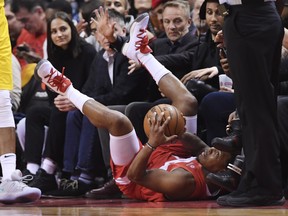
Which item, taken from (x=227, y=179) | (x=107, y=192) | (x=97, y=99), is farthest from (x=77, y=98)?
(x=227, y=179)

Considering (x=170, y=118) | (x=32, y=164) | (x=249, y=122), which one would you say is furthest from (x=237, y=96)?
(x=32, y=164)

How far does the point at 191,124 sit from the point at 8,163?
136 cm

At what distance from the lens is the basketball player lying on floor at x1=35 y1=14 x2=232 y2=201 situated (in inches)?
203

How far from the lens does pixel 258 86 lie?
438 centimetres

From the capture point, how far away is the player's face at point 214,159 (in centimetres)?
530

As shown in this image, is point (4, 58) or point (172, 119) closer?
point (172, 119)

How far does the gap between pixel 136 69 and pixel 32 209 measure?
2.11m

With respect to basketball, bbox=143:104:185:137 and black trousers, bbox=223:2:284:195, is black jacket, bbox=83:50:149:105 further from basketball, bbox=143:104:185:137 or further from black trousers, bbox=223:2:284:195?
black trousers, bbox=223:2:284:195

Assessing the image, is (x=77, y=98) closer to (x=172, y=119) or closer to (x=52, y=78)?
(x=52, y=78)

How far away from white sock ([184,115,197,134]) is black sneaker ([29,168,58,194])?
170 centimetres

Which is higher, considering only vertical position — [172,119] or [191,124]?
[172,119]

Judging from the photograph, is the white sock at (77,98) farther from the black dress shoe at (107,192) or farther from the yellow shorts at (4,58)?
the black dress shoe at (107,192)

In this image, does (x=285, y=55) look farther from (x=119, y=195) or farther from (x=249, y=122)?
(x=119, y=195)

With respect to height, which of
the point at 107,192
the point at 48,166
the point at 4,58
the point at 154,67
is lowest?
the point at 48,166
